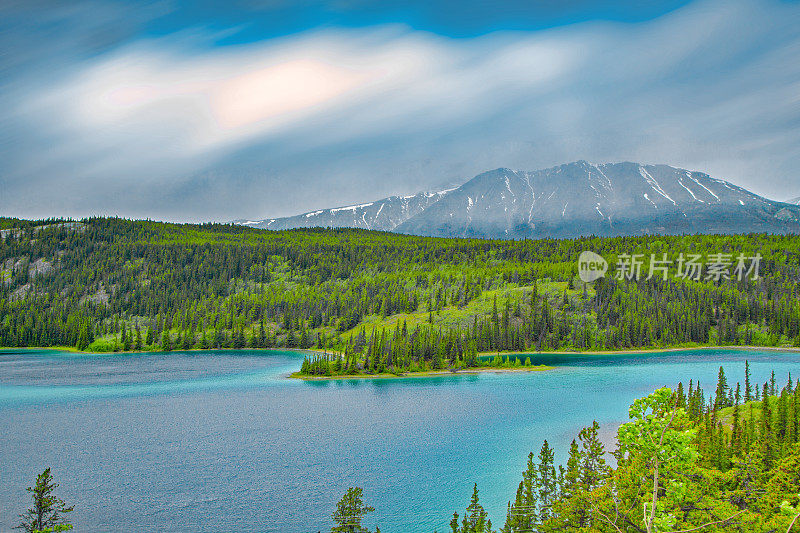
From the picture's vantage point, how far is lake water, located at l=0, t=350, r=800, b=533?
4684 cm

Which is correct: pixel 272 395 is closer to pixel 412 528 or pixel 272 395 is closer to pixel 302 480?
pixel 302 480

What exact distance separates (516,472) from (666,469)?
149 feet

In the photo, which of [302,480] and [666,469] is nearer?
[666,469]

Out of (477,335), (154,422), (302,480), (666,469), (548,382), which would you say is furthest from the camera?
(477,335)

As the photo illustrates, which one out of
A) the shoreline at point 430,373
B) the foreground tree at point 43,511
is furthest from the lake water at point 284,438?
the foreground tree at point 43,511

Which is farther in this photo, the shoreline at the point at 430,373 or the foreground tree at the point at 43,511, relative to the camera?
the shoreline at the point at 430,373

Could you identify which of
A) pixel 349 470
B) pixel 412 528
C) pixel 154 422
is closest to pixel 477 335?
pixel 154 422

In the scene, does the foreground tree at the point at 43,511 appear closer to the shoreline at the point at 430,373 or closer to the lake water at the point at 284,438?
the lake water at the point at 284,438

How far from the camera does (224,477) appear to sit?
2162 inches

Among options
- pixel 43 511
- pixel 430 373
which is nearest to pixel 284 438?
pixel 43 511

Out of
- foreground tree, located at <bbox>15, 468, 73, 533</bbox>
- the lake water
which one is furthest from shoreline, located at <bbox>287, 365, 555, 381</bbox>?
foreground tree, located at <bbox>15, 468, 73, 533</bbox>

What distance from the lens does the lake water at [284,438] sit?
46844 millimetres

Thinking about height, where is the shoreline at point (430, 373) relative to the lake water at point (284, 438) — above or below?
below

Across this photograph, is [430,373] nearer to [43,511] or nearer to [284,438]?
[284,438]
